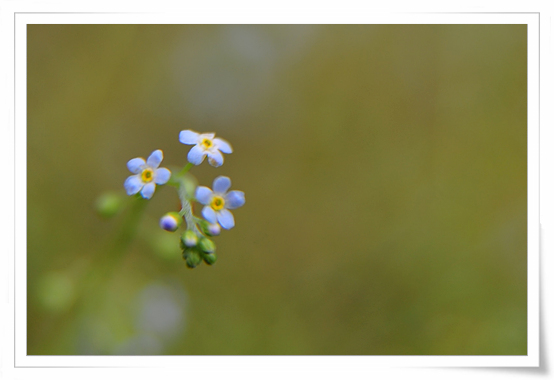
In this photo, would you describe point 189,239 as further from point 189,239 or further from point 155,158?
point 155,158

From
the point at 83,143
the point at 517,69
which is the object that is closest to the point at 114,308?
the point at 83,143

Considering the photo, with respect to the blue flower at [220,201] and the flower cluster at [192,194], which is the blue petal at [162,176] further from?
the blue flower at [220,201]

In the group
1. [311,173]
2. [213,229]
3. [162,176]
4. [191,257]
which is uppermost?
[311,173]

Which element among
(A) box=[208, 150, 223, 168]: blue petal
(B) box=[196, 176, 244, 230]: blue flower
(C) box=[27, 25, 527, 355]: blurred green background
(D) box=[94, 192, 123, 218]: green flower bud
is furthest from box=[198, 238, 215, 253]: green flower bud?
(C) box=[27, 25, 527, 355]: blurred green background

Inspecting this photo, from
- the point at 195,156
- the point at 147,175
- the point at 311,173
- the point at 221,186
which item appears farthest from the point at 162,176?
the point at 311,173
